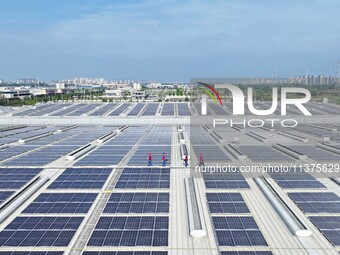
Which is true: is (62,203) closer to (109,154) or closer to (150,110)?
(109,154)

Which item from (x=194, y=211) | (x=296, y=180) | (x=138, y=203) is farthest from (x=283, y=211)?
(x=138, y=203)

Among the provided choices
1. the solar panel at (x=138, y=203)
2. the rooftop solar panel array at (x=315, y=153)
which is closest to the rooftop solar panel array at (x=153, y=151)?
the solar panel at (x=138, y=203)

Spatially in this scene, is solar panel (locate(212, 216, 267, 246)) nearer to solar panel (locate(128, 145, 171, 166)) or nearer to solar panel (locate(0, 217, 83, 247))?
solar panel (locate(0, 217, 83, 247))

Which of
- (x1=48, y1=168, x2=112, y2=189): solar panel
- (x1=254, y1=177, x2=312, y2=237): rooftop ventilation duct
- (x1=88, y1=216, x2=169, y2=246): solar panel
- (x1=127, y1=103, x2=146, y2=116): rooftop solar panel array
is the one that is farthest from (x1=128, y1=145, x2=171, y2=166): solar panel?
(x1=127, y1=103, x2=146, y2=116): rooftop solar panel array

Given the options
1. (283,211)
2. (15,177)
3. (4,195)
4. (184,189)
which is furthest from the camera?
(15,177)

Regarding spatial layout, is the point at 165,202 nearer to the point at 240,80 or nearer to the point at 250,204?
the point at 250,204

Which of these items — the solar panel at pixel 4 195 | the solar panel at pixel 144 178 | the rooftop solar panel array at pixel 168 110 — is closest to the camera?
the solar panel at pixel 4 195

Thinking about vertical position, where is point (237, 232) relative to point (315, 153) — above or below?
below

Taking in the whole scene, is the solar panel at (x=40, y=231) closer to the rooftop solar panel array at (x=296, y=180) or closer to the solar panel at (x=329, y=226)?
the solar panel at (x=329, y=226)
